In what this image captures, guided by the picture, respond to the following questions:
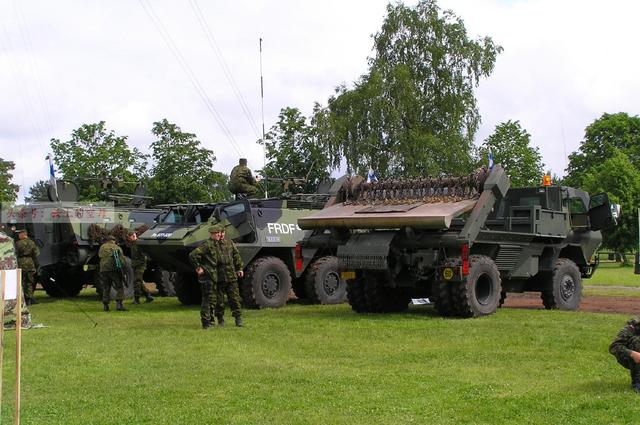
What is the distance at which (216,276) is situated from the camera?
44.3ft

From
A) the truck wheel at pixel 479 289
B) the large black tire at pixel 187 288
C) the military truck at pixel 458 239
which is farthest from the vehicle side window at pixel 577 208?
the large black tire at pixel 187 288

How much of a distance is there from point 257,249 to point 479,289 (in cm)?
458

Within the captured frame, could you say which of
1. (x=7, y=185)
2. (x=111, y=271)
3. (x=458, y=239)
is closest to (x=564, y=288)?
(x=458, y=239)

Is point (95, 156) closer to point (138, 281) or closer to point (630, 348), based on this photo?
point (138, 281)

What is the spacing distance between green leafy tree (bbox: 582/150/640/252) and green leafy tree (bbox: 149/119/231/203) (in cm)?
1843

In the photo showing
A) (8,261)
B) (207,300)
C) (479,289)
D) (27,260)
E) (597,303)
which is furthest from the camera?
(27,260)

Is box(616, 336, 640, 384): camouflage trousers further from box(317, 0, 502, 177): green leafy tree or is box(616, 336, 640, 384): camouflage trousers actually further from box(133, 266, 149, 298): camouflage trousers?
box(317, 0, 502, 177): green leafy tree

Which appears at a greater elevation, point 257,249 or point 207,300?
point 257,249

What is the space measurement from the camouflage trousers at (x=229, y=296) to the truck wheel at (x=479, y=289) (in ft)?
10.8

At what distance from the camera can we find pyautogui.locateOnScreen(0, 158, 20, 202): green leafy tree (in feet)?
184

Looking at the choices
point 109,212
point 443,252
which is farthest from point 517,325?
point 109,212

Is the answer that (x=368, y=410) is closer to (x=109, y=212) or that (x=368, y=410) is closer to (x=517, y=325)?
(x=517, y=325)

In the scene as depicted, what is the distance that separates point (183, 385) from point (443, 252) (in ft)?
20.4

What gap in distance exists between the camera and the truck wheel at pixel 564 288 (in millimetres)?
15867
